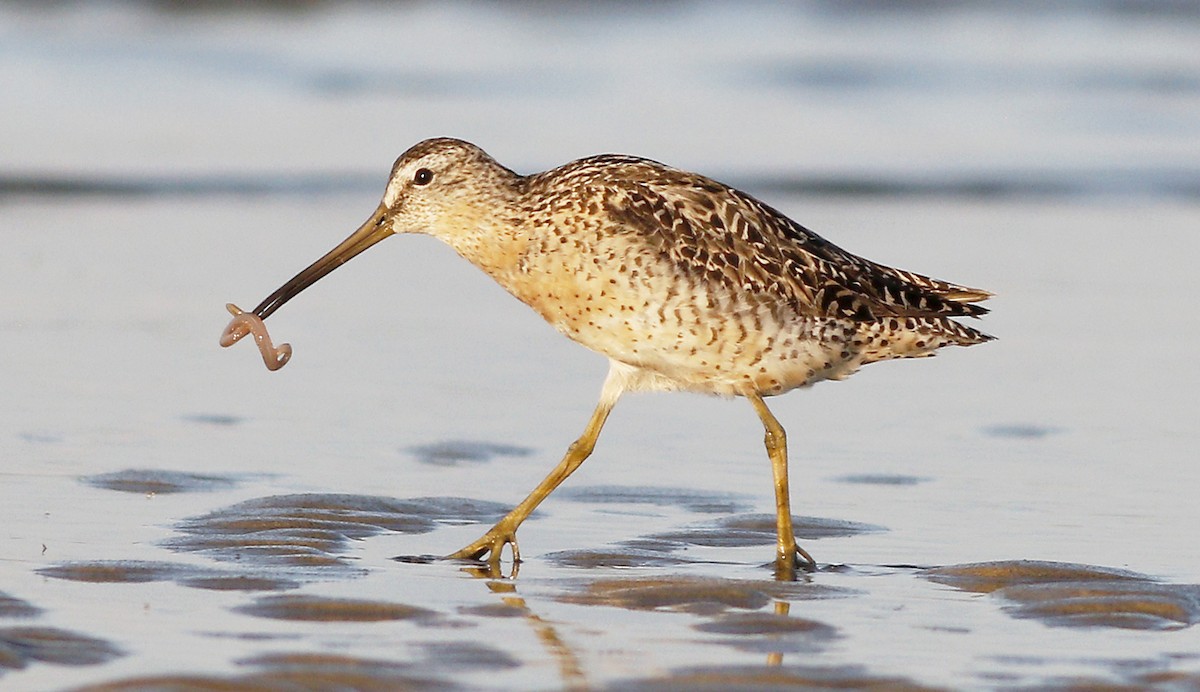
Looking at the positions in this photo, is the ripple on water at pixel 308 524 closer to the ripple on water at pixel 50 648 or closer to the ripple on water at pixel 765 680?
the ripple on water at pixel 50 648

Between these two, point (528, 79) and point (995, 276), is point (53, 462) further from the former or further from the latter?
point (528, 79)

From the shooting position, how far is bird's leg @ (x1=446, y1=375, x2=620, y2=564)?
7.16 metres

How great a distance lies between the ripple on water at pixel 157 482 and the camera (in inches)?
308

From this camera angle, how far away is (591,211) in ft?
24.4

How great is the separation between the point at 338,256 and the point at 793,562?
2042 millimetres

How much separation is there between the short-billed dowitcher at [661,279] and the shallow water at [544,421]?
0.54 meters

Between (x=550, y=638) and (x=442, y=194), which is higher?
(x=442, y=194)

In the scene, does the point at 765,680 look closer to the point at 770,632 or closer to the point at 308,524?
the point at 770,632

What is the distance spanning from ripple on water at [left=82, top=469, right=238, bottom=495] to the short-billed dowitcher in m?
0.70

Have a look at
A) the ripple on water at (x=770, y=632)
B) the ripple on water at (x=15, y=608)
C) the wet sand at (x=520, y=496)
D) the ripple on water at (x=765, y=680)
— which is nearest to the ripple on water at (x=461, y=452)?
the wet sand at (x=520, y=496)

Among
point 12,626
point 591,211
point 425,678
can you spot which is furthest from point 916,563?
point 12,626

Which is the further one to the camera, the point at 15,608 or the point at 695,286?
the point at 695,286

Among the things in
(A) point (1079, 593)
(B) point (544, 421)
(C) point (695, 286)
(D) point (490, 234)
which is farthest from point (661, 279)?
(B) point (544, 421)

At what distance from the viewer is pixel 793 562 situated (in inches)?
280
